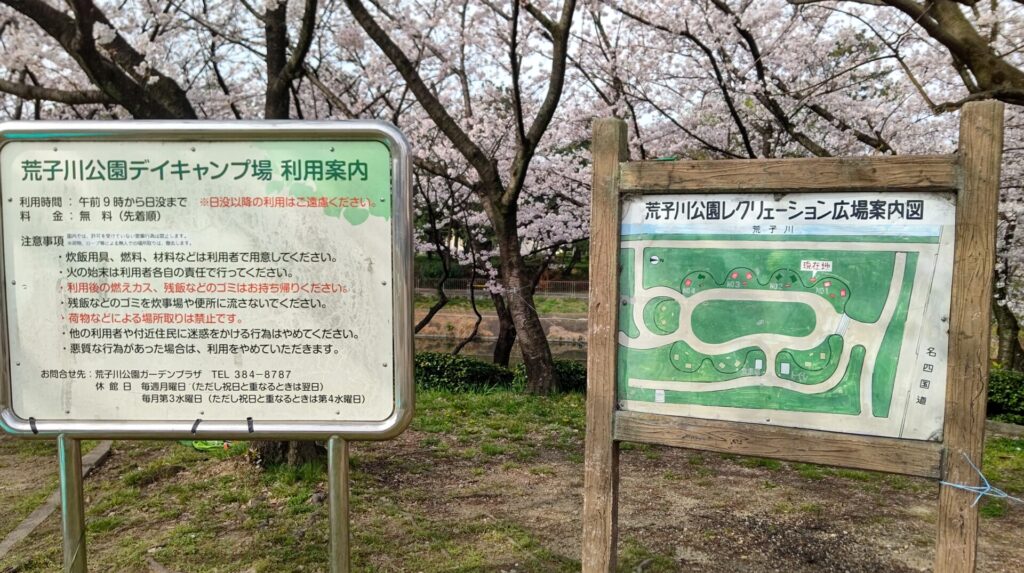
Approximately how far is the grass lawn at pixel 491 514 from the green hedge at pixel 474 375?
4126 mm

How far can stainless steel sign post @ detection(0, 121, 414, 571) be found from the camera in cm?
233

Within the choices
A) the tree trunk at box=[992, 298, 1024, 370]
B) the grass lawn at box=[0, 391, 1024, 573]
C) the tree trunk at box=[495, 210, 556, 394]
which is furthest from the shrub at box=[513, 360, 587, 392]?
the tree trunk at box=[992, 298, 1024, 370]

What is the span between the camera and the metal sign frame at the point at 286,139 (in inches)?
91.0

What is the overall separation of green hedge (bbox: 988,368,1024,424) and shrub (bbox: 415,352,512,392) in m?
7.03

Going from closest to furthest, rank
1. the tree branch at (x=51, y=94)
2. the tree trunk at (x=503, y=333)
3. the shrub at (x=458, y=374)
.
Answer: the tree branch at (x=51, y=94) → the shrub at (x=458, y=374) → the tree trunk at (x=503, y=333)

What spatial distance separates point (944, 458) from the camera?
88.2 inches

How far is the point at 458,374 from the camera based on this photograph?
10.5 metres

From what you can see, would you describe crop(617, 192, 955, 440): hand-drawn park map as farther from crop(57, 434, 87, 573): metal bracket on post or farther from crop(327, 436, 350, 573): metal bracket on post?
crop(57, 434, 87, 573): metal bracket on post

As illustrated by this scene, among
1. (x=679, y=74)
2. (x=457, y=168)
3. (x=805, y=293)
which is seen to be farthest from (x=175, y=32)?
(x=805, y=293)

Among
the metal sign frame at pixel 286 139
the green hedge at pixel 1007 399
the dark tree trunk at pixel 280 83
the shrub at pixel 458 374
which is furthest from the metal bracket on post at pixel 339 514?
the green hedge at pixel 1007 399

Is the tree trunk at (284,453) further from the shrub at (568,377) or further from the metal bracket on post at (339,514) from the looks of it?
the shrub at (568,377)

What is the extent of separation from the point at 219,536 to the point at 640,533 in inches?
98.4

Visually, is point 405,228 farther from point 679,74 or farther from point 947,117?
point 947,117

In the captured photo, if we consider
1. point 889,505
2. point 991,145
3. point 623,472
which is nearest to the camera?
point 991,145
